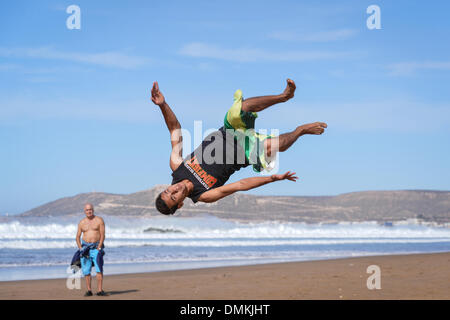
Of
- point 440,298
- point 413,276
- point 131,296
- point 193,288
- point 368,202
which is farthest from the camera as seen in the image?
point 368,202

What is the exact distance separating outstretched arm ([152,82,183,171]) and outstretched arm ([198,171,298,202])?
57 cm

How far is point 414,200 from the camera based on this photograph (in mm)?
107750

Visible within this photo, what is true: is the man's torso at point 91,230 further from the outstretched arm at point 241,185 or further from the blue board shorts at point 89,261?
the outstretched arm at point 241,185

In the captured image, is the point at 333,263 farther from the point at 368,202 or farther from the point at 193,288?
the point at 368,202

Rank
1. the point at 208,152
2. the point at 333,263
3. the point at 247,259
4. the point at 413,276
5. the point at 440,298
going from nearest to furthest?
the point at 208,152 < the point at 440,298 < the point at 413,276 < the point at 333,263 < the point at 247,259

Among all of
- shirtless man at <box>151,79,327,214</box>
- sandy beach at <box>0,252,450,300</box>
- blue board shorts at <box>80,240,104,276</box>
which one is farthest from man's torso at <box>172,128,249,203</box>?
blue board shorts at <box>80,240,104,276</box>

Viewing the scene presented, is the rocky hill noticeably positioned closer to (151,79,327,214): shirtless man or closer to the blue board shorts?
the blue board shorts

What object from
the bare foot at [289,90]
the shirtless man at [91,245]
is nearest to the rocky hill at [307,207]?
the shirtless man at [91,245]

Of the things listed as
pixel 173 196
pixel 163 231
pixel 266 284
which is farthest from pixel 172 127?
pixel 163 231

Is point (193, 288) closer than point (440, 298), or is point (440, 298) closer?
point (440, 298)
